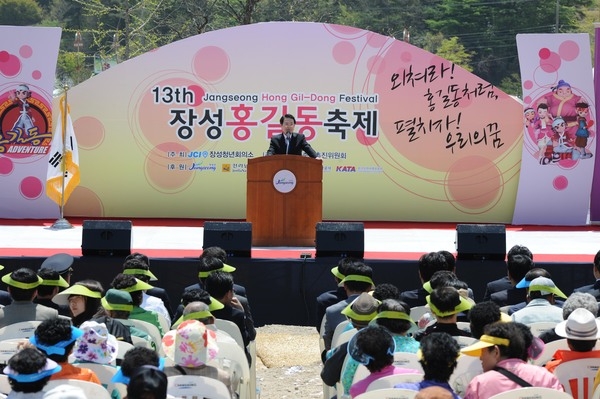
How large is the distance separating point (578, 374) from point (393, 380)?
950 mm

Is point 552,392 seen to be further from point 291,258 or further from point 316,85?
point 316,85

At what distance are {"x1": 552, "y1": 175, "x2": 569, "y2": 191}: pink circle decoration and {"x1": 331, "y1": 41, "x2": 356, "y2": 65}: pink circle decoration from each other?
9.65ft

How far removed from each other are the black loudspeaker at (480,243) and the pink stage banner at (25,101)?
622 centimetres

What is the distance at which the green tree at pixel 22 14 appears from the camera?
53.1 m

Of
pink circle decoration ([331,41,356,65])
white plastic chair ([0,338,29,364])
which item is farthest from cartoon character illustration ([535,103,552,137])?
white plastic chair ([0,338,29,364])

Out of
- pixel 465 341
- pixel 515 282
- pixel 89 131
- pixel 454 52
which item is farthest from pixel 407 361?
pixel 454 52

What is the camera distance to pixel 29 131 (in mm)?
14086

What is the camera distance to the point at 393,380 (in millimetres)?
4648

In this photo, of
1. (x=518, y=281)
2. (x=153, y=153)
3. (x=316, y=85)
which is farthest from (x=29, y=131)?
(x=518, y=281)

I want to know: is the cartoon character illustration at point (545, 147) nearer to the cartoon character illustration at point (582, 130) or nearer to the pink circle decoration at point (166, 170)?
the cartoon character illustration at point (582, 130)

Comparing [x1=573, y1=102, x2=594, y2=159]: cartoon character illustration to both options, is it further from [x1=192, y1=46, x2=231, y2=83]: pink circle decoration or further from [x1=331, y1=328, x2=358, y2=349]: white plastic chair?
[x1=331, y1=328, x2=358, y2=349]: white plastic chair

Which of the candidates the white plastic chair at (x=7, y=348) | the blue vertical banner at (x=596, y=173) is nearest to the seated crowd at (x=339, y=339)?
the white plastic chair at (x=7, y=348)

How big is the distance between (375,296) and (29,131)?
28.4 ft

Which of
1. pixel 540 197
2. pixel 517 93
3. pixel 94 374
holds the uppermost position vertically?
pixel 517 93
